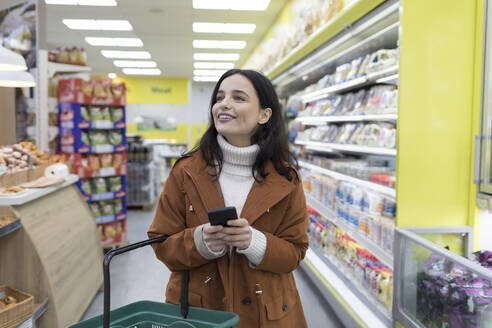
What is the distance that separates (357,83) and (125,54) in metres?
9.60

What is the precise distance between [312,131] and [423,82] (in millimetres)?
2502

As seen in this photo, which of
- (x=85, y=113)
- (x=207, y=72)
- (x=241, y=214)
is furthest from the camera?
(x=207, y=72)

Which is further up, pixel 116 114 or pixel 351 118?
pixel 116 114

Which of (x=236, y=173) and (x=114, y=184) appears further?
(x=114, y=184)

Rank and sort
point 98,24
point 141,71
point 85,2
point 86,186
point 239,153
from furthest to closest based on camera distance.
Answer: point 141,71 → point 98,24 → point 85,2 → point 86,186 → point 239,153

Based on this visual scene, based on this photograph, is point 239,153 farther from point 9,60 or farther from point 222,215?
point 9,60

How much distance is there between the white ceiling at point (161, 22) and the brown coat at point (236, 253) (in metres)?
5.80

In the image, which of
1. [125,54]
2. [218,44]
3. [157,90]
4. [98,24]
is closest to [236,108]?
[98,24]

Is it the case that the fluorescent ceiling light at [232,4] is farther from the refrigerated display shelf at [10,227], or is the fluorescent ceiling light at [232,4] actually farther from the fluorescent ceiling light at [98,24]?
the refrigerated display shelf at [10,227]

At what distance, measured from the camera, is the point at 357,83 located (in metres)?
3.32

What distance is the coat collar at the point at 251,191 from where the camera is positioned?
1.40 m

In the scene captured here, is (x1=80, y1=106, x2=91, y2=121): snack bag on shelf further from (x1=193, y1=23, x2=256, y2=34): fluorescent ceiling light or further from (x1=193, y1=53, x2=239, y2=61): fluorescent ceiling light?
(x1=193, y1=53, x2=239, y2=61): fluorescent ceiling light

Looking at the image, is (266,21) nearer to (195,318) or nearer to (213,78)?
(195,318)

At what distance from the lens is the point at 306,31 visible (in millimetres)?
4230
